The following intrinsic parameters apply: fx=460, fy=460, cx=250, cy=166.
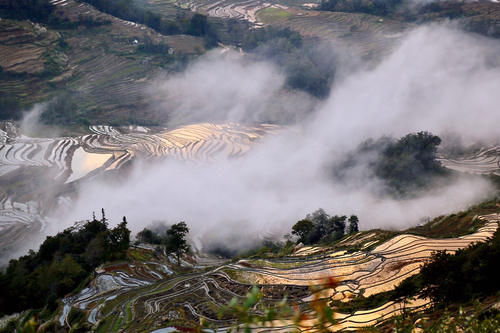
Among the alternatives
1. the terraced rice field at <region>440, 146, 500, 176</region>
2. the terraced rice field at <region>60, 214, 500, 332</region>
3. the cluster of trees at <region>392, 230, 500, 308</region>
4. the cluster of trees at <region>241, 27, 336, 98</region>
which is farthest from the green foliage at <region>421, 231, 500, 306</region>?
the cluster of trees at <region>241, 27, 336, 98</region>

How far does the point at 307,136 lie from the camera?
33031mm

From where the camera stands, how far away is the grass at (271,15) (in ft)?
161

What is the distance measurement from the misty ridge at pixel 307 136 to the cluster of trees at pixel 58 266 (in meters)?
5.29

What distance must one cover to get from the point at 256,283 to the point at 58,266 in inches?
275

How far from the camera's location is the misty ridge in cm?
2092

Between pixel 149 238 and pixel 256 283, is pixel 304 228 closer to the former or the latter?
pixel 256 283

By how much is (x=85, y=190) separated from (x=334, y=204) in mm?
13962

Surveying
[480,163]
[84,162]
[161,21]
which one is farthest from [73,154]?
[480,163]

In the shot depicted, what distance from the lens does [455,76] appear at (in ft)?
110

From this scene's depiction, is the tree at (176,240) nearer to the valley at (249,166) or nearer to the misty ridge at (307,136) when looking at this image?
the valley at (249,166)

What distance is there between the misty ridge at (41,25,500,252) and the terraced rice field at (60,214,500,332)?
576 cm

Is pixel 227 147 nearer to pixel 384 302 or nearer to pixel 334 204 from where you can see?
pixel 334 204

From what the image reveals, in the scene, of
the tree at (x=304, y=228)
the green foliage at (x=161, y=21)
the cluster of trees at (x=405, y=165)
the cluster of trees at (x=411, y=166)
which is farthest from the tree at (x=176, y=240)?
the green foliage at (x=161, y=21)

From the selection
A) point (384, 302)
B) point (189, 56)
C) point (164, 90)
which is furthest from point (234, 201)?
point (189, 56)
